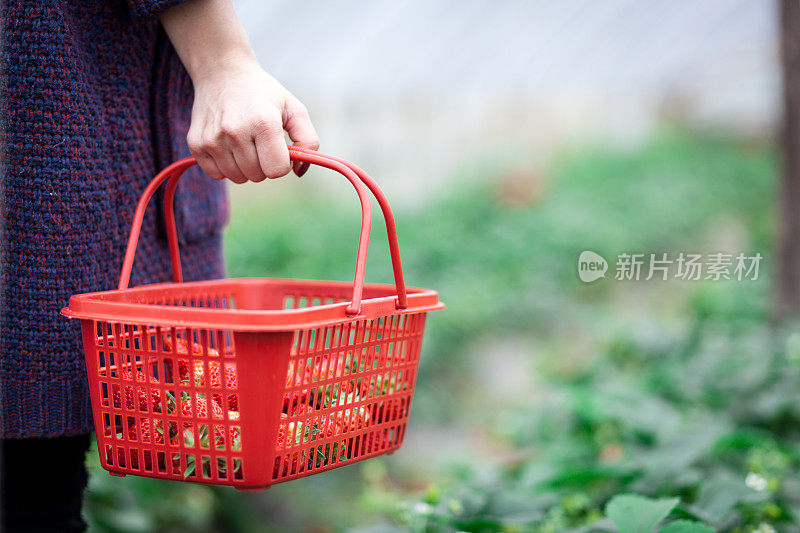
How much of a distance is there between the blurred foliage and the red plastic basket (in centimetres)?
49

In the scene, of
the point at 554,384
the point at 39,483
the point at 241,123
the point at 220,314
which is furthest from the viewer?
the point at 554,384

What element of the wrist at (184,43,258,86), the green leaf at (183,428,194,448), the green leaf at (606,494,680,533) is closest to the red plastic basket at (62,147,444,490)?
the green leaf at (183,428,194,448)

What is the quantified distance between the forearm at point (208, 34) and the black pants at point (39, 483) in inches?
26.2

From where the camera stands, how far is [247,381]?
102 centimetres

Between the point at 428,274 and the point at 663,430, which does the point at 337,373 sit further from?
the point at 428,274

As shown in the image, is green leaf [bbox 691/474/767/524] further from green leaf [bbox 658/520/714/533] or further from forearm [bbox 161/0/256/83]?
forearm [bbox 161/0/256/83]

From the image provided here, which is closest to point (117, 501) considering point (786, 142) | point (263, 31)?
point (786, 142)

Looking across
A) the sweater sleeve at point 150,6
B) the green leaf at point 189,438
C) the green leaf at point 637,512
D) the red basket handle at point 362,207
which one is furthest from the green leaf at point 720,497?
the sweater sleeve at point 150,6

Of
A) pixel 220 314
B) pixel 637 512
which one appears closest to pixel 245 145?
pixel 220 314

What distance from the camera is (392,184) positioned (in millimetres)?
11086

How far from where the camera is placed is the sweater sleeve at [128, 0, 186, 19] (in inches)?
43.6

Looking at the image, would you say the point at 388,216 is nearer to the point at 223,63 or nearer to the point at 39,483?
the point at 223,63

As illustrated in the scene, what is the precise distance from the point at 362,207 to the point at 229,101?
248 millimetres

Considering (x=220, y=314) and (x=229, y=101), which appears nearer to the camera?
(x=220, y=314)
